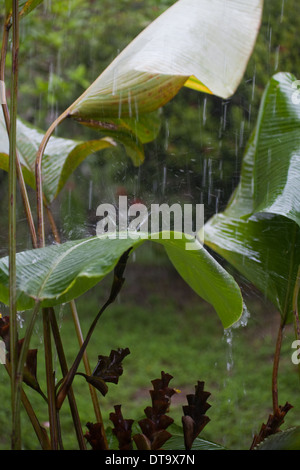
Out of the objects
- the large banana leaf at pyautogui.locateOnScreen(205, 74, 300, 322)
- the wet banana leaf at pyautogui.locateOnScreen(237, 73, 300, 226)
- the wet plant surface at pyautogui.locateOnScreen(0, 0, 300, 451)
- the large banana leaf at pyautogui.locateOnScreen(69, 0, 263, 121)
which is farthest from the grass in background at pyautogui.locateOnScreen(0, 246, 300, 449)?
the large banana leaf at pyautogui.locateOnScreen(69, 0, 263, 121)

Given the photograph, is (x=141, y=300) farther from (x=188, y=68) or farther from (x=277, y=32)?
(x=188, y=68)

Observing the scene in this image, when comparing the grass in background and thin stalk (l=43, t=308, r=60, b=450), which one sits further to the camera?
the grass in background

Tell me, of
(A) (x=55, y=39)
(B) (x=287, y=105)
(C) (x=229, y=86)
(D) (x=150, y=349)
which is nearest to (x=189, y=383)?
A: (D) (x=150, y=349)

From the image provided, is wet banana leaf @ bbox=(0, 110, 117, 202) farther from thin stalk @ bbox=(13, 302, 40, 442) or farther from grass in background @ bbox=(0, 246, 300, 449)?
thin stalk @ bbox=(13, 302, 40, 442)

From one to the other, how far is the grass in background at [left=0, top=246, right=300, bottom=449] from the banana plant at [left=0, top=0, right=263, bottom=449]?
0.85ft

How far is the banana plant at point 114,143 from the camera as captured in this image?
49 centimetres

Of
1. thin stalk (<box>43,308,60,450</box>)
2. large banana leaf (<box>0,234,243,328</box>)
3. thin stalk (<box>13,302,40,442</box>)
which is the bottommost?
thin stalk (<box>43,308,60,450</box>)

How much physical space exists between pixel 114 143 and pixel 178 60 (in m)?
0.33

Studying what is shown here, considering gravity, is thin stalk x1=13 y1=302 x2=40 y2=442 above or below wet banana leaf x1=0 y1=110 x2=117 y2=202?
below

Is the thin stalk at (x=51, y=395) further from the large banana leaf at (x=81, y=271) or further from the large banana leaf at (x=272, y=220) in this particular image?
the large banana leaf at (x=272, y=220)

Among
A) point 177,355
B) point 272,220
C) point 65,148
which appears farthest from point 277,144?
point 177,355

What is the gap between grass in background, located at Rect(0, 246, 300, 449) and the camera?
1.11m

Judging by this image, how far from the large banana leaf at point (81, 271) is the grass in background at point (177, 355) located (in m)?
0.30

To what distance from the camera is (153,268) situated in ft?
6.36
